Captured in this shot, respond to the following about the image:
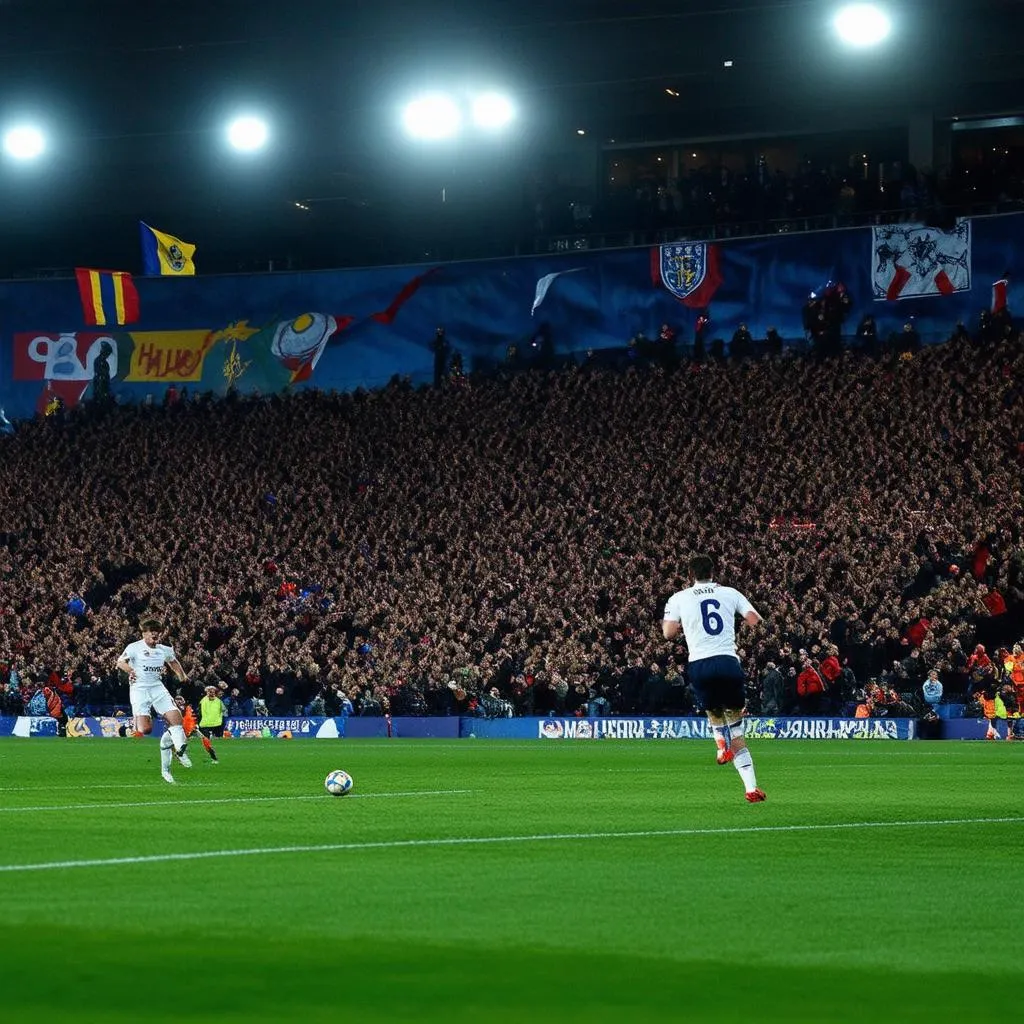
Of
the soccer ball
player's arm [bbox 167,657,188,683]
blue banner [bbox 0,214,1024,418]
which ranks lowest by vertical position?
the soccer ball

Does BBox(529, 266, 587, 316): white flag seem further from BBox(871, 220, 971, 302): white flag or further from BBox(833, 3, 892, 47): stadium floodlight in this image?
BBox(833, 3, 892, 47): stadium floodlight

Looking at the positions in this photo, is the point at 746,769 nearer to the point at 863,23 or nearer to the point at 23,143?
the point at 863,23

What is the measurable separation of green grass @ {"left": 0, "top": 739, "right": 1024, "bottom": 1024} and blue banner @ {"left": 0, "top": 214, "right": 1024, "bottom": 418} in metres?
34.2

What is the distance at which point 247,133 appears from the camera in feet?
147

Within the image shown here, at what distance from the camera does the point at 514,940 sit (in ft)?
28.5

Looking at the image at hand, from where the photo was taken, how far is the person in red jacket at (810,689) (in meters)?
39.4

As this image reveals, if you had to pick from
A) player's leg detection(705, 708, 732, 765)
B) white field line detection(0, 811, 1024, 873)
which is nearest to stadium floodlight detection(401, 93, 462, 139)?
player's leg detection(705, 708, 732, 765)

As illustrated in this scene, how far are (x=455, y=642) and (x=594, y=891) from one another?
1366 inches

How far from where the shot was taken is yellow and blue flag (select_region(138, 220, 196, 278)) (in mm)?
52844

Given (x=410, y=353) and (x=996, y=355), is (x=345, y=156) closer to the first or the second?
(x=410, y=353)

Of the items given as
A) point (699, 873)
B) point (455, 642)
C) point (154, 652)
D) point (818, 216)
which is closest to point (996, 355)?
point (818, 216)

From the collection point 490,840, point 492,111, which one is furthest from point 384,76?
point 490,840

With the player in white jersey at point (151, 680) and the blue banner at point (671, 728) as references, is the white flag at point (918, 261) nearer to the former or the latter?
the blue banner at point (671, 728)

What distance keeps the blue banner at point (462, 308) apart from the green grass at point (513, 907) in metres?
34.2
